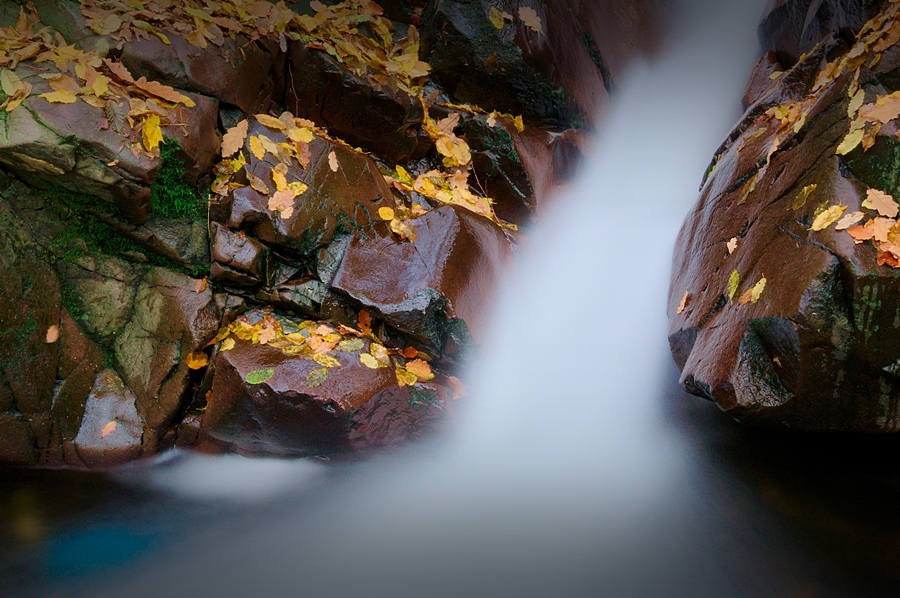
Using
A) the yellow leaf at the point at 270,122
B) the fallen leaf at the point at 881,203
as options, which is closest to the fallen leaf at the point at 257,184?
the yellow leaf at the point at 270,122

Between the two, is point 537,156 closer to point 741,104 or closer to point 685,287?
point 685,287

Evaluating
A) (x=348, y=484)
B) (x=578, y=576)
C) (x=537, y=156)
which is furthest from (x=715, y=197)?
(x=348, y=484)

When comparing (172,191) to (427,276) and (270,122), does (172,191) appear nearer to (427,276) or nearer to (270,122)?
(270,122)

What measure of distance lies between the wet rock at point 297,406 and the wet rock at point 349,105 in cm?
228

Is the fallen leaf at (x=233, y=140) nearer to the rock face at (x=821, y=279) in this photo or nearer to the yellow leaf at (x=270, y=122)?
the yellow leaf at (x=270, y=122)

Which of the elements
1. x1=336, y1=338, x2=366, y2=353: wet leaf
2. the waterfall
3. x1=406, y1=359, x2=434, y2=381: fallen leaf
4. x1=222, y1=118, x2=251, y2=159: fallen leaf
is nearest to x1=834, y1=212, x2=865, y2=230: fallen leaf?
the waterfall

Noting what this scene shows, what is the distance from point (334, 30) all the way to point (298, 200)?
2.13 m

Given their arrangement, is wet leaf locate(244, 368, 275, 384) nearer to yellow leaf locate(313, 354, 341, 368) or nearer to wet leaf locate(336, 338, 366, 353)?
yellow leaf locate(313, 354, 341, 368)

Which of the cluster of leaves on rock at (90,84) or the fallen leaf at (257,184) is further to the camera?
the fallen leaf at (257,184)

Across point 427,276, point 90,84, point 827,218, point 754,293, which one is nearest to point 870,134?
point 827,218

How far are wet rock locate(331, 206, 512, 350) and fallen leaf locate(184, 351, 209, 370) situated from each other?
103 cm

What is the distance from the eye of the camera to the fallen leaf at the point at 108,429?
139 inches

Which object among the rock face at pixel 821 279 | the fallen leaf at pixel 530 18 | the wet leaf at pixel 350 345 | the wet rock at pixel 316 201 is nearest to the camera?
the rock face at pixel 821 279

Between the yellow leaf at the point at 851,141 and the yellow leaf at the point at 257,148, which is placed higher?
the yellow leaf at the point at 851,141
